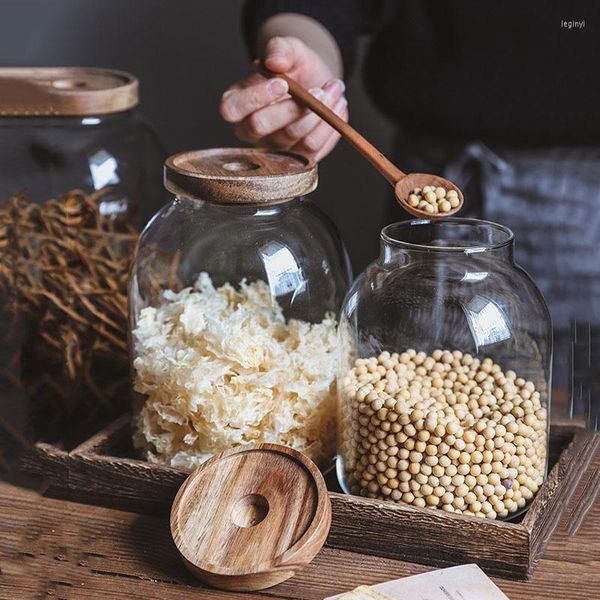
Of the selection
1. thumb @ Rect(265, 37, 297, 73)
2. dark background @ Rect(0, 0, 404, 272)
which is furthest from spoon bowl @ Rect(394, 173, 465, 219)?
dark background @ Rect(0, 0, 404, 272)

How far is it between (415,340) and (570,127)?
0.53 m

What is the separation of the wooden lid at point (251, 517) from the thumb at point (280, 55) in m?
0.44

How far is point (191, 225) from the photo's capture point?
3.06 ft

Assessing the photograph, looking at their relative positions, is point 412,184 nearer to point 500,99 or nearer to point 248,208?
point 248,208

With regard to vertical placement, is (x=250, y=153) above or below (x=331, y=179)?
above

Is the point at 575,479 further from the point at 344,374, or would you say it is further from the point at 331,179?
the point at 331,179

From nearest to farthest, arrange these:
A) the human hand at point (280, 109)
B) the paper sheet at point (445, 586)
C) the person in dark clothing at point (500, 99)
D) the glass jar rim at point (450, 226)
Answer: the paper sheet at point (445, 586)
the glass jar rim at point (450, 226)
the human hand at point (280, 109)
the person in dark clothing at point (500, 99)

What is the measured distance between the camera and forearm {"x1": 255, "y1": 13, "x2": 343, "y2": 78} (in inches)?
49.2

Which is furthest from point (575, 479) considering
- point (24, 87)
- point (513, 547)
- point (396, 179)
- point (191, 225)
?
point (24, 87)

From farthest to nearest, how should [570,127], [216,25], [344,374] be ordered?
[216,25]
[570,127]
[344,374]

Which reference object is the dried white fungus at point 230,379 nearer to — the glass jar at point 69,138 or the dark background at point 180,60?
the glass jar at point 69,138

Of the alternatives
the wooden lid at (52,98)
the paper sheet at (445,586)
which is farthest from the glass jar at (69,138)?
the paper sheet at (445,586)

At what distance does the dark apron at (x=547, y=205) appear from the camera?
49.9 inches

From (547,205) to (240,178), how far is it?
59cm
